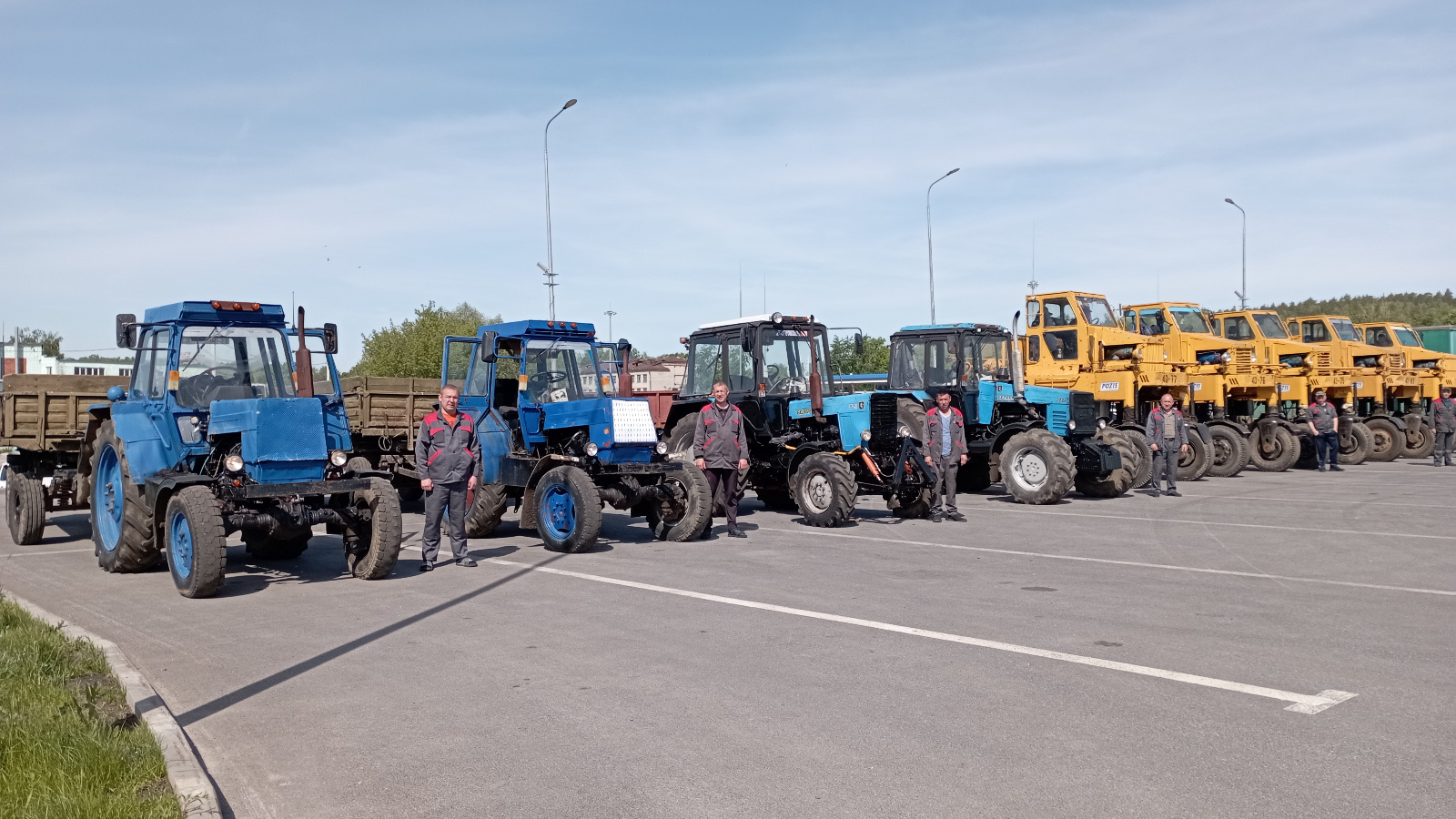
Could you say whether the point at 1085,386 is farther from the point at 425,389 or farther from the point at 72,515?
the point at 72,515

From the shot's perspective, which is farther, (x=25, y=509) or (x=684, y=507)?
(x=25, y=509)

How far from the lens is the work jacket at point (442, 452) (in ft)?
35.3

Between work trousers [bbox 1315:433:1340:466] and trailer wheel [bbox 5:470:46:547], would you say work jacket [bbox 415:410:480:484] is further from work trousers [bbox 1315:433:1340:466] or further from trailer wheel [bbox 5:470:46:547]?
work trousers [bbox 1315:433:1340:466]

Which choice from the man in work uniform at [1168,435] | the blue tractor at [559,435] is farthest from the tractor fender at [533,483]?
the man in work uniform at [1168,435]

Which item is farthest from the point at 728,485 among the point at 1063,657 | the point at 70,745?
the point at 70,745

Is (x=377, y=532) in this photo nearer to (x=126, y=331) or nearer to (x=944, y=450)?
(x=126, y=331)

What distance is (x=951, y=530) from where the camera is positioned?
13453mm

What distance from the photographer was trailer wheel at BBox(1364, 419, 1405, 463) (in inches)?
1047

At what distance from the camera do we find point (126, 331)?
34.3 ft

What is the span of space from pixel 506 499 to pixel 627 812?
9151mm

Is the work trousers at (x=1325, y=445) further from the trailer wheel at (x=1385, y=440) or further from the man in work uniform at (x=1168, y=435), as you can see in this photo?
the man in work uniform at (x=1168, y=435)

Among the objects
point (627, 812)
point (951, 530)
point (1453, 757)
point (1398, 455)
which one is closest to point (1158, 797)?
point (1453, 757)

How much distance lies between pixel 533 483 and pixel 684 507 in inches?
66.6

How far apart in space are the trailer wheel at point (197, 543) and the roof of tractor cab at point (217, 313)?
6.39 ft
